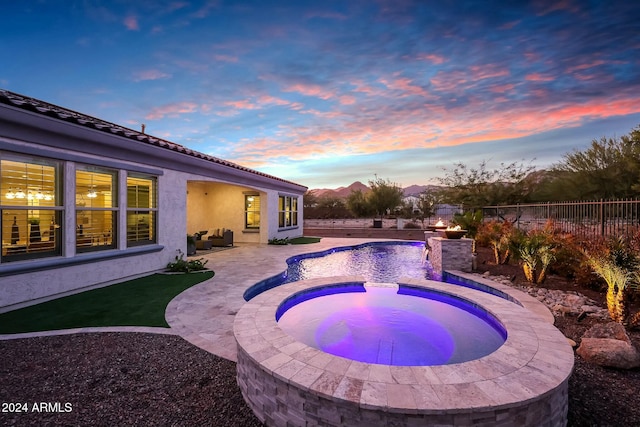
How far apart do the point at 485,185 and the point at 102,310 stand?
1135 inches

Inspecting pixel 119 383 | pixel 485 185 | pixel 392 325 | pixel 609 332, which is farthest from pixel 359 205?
pixel 119 383

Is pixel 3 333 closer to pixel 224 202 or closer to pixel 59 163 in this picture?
pixel 59 163

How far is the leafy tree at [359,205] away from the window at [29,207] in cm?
3031

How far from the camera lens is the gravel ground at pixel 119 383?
8.73 feet

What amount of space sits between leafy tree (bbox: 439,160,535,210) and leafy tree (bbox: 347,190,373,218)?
8.96 meters

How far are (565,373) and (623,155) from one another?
79.9 feet

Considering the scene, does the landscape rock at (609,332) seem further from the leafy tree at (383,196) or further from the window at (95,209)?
the leafy tree at (383,196)

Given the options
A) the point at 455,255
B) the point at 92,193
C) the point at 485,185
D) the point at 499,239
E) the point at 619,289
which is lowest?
the point at 455,255

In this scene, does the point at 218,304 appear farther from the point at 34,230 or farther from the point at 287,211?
the point at 287,211

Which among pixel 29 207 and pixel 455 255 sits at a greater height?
pixel 29 207

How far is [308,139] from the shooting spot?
59.3 ft

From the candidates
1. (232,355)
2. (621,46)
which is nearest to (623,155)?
(621,46)

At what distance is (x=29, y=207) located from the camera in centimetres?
565

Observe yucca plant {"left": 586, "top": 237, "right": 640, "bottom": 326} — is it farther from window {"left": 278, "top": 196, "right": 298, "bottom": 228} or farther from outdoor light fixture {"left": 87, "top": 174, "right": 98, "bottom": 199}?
window {"left": 278, "top": 196, "right": 298, "bottom": 228}
